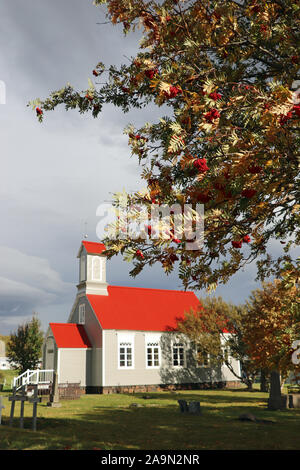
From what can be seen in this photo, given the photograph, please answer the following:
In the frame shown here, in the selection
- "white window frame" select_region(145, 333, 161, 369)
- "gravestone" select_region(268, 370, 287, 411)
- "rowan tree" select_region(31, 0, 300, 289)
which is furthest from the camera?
"white window frame" select_region(145, 333, 161, 369)

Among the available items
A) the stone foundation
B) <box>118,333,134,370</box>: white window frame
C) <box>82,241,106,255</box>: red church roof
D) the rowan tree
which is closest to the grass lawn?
the rowan tree

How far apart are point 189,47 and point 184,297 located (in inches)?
1329

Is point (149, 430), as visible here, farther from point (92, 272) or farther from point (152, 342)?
point (92, 272)

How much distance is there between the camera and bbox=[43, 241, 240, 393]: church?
29547mm

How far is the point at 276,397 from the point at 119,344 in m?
13.6

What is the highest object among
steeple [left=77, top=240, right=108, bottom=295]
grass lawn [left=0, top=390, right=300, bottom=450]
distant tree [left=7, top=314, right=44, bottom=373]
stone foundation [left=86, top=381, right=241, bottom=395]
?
steeple [left=77, top=240, right=108, bottom=295]

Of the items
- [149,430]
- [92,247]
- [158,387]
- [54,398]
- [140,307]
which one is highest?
[92,247]

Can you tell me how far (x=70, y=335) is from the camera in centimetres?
3086

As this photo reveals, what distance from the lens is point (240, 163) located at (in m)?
4.50

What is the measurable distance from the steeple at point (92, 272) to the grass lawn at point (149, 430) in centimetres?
1357

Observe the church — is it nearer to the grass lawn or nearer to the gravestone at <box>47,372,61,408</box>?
the gravestone at <box>47,372,61,408</box>

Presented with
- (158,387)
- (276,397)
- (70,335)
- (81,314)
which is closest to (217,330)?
(158,387)

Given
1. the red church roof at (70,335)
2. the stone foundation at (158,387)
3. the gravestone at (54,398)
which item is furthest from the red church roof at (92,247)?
the gravestone at (54,398)

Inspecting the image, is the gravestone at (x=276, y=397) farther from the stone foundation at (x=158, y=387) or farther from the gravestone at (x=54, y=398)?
the stone foundation at (x=158, y=387)
